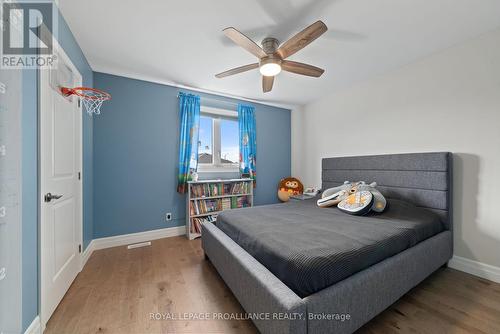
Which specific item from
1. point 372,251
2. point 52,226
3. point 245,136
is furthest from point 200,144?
point 372,251

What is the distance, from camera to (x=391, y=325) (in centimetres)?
136

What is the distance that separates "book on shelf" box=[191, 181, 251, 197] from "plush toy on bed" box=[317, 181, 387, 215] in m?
1.46

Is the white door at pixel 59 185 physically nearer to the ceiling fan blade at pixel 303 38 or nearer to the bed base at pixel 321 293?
the bed base at pixel 321 293

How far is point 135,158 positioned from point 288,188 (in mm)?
2838

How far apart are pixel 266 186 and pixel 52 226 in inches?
128

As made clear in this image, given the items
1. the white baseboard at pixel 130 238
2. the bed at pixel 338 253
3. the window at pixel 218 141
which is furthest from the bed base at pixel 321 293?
the window at pixel 218 141

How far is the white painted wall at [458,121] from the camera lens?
192 cm

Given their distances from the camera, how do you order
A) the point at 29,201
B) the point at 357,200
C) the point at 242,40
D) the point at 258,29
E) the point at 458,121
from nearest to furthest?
1. the point at 29,201
2. the point at 242,40
3. the point at 258,29
4. the point at 458,121
5. the point at 357,200

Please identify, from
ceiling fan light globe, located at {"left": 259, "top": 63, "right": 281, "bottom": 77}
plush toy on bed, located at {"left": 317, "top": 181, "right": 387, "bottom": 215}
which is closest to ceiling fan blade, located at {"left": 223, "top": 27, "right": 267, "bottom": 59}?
ceiling fan light globe, located at {"left": 259, "top": 63, "right": 281, "bottom": 77}

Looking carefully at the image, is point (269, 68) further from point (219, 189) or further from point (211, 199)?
point (211, 199)

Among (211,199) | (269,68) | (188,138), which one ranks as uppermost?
(269,68)

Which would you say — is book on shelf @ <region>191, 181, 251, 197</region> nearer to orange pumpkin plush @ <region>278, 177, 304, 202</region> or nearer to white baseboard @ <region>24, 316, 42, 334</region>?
orange pumpkin plush @ <region>278, 177, 304, 202</region>

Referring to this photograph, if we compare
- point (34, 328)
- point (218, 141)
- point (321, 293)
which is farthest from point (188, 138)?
point (321, 293)

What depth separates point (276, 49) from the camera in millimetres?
1943
